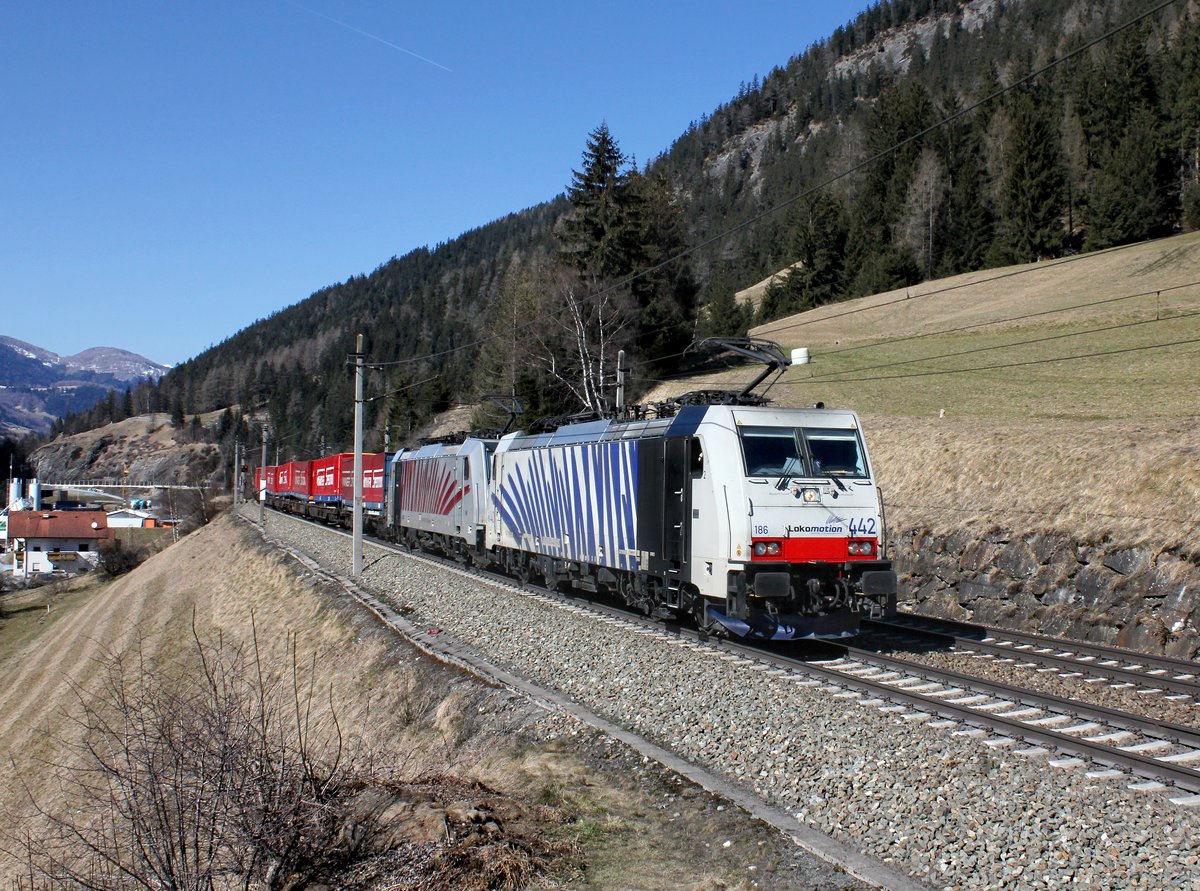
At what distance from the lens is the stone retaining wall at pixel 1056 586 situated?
12.8 meters

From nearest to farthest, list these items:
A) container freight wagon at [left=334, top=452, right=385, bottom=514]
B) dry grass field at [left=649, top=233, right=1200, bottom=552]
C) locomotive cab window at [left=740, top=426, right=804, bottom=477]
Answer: locomotive cab window at [left=740, top=426, right=804, bottom=477] → dry grass field at [left=649, top=233, right=1200, bottom=552] → container freight wagon at [left=334, top=452, right=385, bottom=514]

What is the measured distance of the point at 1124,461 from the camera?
612 inches

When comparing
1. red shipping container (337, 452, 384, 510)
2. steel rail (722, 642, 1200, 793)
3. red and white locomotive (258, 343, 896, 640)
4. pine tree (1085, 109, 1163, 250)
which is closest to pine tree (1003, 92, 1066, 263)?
pine tree (1085, 109, 1163, 250)

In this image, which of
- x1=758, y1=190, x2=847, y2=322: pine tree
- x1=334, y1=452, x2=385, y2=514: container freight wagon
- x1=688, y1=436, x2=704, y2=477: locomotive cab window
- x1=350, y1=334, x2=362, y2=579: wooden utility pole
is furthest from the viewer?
x1=758, y1=190, x2=847, y2=322: pine tree

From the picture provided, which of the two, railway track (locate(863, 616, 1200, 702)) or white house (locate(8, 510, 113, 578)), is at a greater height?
railway track (locate(863, 616, 1200, 702))

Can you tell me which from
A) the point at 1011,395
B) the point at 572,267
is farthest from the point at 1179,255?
the point at 572,267

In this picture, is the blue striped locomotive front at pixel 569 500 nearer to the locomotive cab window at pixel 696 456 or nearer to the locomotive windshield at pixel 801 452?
the locomotive cab window at pixel 696 456

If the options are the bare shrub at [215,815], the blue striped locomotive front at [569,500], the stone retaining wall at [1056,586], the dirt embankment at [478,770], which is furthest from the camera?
the blue striped locomotive front at [569,500]

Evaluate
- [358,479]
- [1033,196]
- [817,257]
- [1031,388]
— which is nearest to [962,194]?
[1033,196]

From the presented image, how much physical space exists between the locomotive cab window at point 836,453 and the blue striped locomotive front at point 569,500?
9.89 feet

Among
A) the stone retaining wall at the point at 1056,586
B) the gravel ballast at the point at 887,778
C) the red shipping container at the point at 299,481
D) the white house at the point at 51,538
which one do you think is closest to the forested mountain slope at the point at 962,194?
the red shipping container at the point at 299,481

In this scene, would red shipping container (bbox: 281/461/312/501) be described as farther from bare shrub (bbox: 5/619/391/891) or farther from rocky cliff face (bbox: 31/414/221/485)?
rocky cliff face (bbox: 31/414/221/485)

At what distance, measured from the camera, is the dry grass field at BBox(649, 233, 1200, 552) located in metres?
15.3

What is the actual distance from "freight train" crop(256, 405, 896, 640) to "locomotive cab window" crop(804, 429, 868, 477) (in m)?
0.02
